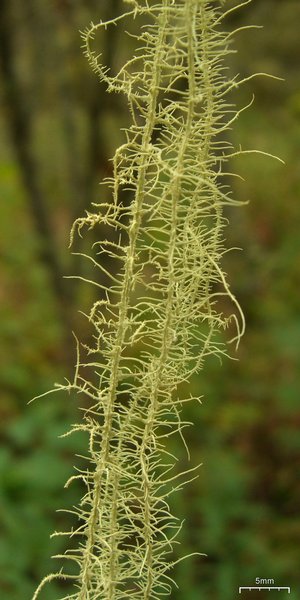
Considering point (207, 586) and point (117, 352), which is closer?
point (117, 352)

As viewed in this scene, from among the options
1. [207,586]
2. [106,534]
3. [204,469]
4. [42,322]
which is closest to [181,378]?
[106,534]

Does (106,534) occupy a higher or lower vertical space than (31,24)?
lower

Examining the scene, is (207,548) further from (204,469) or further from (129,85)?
(129,85)

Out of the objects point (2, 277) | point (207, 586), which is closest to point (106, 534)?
point (207, 586)

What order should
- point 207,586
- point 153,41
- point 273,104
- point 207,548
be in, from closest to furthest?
point 153,41
point 207,586
point 207,548
point 273,104

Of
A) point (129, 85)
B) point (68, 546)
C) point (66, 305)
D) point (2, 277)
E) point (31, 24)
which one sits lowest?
point (68, 546)

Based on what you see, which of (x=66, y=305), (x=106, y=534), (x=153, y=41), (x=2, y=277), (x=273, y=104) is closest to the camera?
(x=153, y=41)
